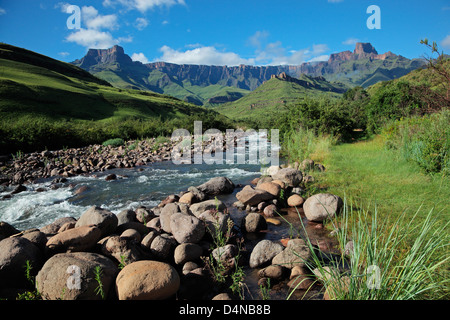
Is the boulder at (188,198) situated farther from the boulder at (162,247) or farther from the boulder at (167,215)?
the boulder at (162,247)

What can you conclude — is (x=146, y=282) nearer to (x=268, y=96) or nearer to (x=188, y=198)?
(x=188, y=198)

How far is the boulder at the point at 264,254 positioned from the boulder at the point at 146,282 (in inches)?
56.0

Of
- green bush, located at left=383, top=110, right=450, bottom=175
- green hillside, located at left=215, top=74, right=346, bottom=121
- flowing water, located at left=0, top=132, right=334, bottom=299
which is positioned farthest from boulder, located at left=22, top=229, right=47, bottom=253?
green hillside, located at left=215, top=74, right=346, bottom=121

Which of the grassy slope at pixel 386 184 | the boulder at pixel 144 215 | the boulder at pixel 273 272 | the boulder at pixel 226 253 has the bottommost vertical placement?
the boulder at pixel 273 272

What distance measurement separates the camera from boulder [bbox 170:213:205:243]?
4559 millimetres

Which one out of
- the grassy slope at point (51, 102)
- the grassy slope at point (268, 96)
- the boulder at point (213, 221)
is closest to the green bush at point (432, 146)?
the boulder at point (213, 221)

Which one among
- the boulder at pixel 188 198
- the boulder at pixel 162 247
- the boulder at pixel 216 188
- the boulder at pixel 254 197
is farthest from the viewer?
the boulder at pixel 216 188

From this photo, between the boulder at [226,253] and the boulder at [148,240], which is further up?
the boulder at [148,240]

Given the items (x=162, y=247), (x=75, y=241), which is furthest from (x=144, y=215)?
(x=75, y=241)

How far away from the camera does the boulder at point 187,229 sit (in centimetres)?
456

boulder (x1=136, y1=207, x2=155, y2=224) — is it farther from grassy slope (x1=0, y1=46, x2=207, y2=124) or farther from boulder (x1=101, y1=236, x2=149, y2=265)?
grassy slope (x1=0, y1=46, x2=207, y2=124)

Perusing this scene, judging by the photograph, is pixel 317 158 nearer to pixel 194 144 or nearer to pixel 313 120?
pixel 313 120

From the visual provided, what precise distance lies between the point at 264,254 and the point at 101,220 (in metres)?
3.25

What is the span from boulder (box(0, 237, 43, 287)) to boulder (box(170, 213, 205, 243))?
2.20 meters
